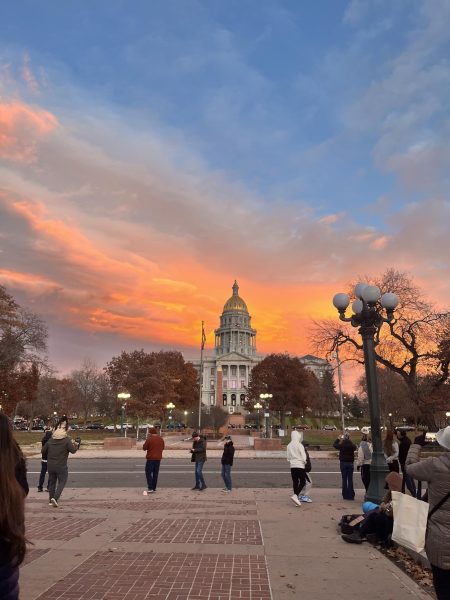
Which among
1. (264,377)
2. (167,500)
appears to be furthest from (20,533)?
(264,377)

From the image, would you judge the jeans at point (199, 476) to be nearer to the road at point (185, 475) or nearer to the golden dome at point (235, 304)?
the road at point (185, 475)

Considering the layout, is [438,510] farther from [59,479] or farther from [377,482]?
[59,479]

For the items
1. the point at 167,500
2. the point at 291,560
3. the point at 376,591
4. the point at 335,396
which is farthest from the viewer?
the point at 335,396

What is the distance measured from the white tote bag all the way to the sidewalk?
1820 mm

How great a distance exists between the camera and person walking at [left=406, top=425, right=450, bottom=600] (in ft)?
10.8

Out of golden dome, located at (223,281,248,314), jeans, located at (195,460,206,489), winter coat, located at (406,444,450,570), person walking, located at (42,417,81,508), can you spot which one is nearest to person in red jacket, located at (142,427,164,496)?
jeans, located at (195,460,206,489)

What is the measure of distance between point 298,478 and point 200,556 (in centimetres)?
501

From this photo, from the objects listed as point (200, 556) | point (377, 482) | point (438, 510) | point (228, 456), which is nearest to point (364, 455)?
point (377, 482)

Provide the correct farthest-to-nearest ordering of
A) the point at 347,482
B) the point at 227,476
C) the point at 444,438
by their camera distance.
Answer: the point at 227,476
the point at 347,482
the point at 444,438

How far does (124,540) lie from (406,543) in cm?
518

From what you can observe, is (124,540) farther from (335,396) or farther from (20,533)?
(335,396)

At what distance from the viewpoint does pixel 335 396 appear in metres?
113

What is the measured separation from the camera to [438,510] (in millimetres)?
3469

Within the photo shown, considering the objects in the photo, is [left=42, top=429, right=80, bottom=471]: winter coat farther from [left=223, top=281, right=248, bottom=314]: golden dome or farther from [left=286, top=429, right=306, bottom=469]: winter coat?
[left=223, top=281, right=248, bottom=314]: golden dome
